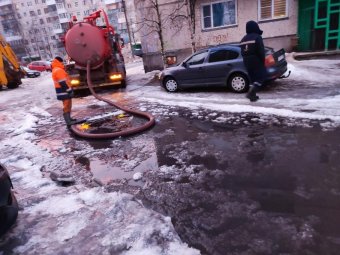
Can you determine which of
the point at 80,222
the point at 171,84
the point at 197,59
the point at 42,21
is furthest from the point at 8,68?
the point at 42,21

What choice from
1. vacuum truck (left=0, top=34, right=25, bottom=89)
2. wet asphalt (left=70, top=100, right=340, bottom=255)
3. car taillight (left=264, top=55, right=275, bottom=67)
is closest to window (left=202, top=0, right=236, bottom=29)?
car taillight (left=264, top=55, right=275, bottom=67)

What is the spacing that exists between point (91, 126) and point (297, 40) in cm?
1279

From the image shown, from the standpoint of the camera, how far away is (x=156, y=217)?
3.37m

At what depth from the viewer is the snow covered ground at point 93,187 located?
10.0 ft

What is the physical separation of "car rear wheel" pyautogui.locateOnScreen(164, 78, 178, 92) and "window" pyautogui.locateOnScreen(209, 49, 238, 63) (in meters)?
1.72

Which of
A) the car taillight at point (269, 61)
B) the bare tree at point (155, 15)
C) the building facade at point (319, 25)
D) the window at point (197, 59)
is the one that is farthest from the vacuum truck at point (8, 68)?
the building facade at point (319, 25)

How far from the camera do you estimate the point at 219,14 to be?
16312 mm

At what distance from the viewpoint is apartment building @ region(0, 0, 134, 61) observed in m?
65.0

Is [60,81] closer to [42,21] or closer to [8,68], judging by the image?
[8,68]

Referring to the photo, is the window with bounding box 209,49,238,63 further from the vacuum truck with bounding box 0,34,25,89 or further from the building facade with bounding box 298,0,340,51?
the vacuum truck with bounding box 0,34,25,89

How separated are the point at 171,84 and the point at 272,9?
342 inches

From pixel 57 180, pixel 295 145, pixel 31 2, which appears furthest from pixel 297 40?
pixel 31 2

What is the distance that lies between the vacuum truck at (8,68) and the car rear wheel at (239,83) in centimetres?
1432

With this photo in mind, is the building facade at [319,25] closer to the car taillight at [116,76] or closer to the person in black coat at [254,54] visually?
the person in black coat at [254,54]
